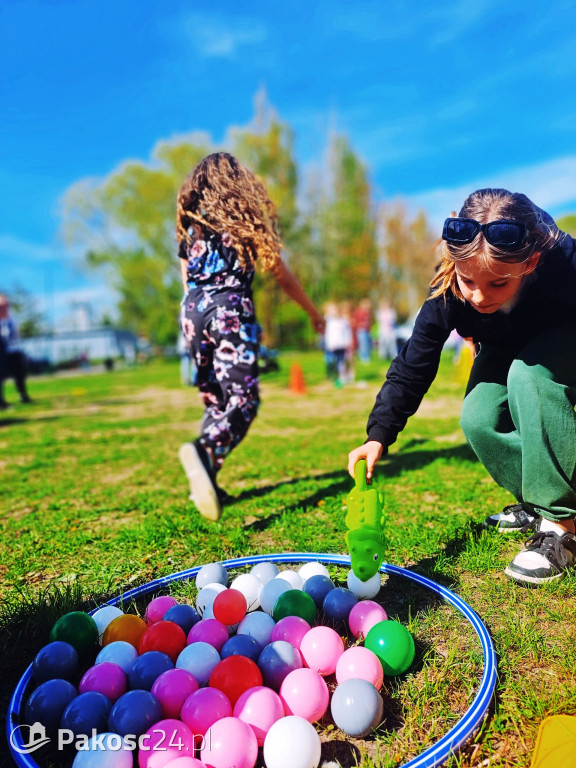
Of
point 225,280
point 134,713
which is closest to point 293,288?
point 225,280

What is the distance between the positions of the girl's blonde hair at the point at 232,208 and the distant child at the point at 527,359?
1.23 meters

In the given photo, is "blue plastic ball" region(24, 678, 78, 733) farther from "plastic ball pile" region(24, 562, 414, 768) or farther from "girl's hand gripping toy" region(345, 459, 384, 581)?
"girl's hand gripping toy" region(345, 459, 384, 581)

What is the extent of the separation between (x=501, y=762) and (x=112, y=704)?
1.07 m

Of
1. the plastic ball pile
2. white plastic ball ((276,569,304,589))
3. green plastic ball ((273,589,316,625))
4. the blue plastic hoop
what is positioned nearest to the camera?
the blue plastic hoop

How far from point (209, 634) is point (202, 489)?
3.70ft

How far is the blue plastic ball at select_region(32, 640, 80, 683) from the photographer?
1.73 m

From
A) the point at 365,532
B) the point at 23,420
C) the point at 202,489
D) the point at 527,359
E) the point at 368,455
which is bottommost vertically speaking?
the point at 23,420

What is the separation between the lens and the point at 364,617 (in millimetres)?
1956

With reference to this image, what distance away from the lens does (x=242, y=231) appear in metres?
3.18

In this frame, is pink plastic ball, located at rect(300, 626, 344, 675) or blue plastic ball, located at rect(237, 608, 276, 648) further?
blue plastic ball, located at rect(237, 608, 276, 648)

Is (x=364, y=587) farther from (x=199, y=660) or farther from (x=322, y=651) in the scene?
(x=199, y=660)

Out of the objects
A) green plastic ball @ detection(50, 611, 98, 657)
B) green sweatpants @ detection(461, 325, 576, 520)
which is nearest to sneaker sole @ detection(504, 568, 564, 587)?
green sweatpants @ detection(461, 325, 576, 520)

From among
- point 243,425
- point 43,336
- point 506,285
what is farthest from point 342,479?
point 43,336

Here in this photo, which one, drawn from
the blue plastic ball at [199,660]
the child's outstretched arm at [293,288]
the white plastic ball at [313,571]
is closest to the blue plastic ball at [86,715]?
the blue plastic ball at [199,660]
